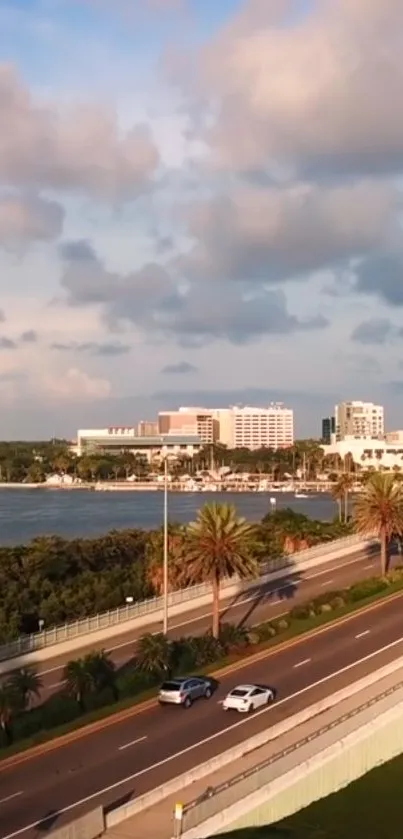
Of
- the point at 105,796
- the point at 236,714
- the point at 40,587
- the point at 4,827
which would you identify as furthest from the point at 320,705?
the point at 40,587

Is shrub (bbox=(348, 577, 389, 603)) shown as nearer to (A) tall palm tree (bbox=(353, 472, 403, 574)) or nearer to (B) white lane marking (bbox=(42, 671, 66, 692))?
(A) tall palm tree (bbox=(353, 472, 403, 574))

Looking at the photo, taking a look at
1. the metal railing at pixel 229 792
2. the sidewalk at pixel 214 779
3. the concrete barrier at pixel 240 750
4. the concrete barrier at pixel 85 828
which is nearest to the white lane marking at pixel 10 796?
the concrete barrier at pixel 240 750

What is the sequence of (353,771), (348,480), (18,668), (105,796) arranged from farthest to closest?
(348,480), (18,668), (353,771), (105,796)

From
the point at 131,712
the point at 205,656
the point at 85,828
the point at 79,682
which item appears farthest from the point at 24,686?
the point at 85,828

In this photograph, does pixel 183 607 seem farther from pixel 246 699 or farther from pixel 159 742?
pixel 159 742

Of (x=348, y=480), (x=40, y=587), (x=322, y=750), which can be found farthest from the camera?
(x=348, y=480)

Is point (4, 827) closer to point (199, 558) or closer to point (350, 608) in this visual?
point (199, 558)

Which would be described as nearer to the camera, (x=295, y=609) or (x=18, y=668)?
(x=18, y=668)

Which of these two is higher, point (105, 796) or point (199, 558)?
point (199, 558)
